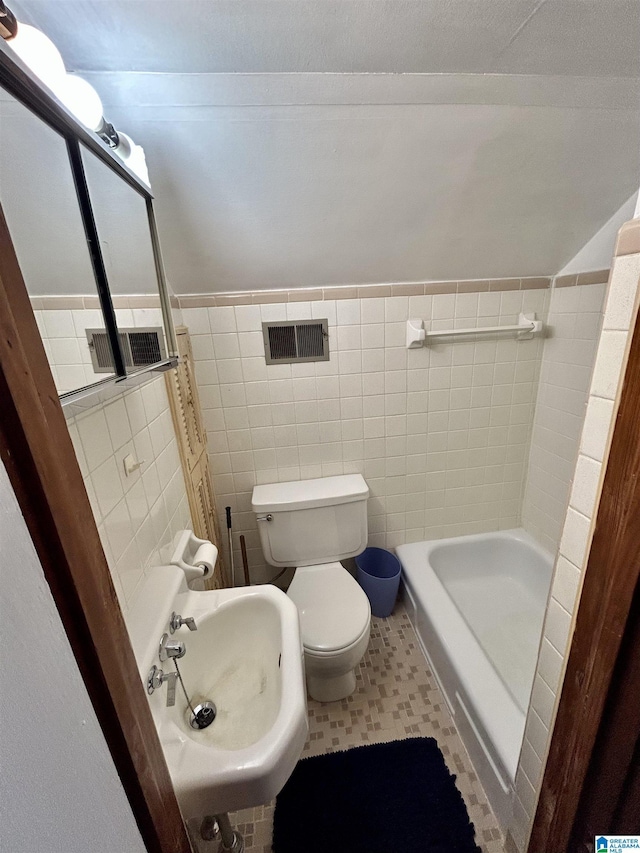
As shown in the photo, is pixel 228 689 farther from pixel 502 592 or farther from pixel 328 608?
pixel 502 592

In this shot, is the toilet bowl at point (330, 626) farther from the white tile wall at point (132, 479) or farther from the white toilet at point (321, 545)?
the white tile wall at point (132, 479)

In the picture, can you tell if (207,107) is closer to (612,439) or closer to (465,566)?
(612,439)

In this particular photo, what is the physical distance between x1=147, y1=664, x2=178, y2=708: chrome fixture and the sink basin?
0.01 meters

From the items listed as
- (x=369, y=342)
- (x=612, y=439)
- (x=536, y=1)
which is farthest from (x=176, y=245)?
(x=612, y=439)

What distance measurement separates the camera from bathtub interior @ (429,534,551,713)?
1.50m

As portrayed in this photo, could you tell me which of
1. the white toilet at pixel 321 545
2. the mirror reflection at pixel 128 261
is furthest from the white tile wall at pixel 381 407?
the mirror reflection at pixel 128 261

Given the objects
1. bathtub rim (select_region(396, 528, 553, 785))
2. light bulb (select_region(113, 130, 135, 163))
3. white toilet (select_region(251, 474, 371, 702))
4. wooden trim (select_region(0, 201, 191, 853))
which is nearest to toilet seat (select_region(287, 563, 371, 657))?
white toilet (select_region(251, 474, 371, 702))

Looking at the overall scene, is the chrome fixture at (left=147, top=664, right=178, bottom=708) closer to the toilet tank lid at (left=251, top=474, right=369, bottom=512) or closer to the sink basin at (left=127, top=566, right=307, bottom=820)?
the sink basin at (left=127, top=566, right=307, bottom=820)

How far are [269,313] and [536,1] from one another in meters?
1.07

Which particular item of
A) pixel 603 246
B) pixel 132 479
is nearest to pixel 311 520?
pixel 132 479

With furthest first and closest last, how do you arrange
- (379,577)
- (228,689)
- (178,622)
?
(379,577) → (228,689) → (178,622)

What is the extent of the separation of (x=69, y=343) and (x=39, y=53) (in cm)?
44

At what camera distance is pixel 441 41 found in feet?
2.57

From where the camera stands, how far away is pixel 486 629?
162 centimetres
